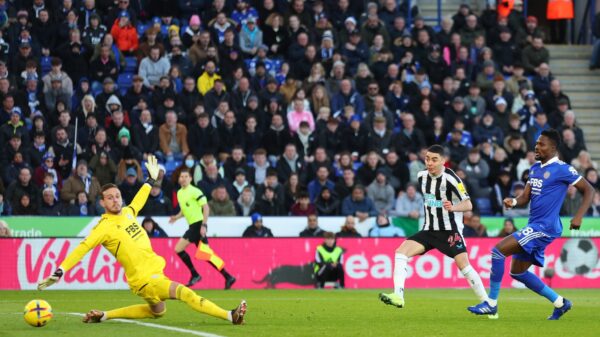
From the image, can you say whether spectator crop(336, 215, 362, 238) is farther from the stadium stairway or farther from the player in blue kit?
the player in blue kit

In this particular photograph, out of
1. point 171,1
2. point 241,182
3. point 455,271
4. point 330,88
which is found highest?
point 171,1

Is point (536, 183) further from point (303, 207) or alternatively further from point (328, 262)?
point (303, 207)

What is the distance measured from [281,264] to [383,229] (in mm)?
2396

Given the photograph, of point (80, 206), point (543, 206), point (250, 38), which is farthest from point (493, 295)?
point (250, 38)

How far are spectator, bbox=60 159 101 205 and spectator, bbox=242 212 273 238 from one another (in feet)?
8.65

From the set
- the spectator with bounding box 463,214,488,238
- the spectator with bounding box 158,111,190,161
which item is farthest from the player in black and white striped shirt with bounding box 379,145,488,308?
the spectator with bounding box 158,111,190,161

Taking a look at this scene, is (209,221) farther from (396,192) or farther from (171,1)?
(171,1)

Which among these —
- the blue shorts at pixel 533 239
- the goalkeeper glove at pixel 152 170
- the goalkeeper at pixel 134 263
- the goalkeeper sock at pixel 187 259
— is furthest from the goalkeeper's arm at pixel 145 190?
the goalkeeper sock at pixel 187 259

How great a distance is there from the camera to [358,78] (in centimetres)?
2791

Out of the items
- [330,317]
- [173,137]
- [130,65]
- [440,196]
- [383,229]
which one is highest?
[130,65]

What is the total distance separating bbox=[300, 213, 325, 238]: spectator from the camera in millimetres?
23922

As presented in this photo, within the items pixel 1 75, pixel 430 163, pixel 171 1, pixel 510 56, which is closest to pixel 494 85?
pixel 510 56

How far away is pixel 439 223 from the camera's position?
569 inches

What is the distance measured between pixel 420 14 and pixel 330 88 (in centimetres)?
626
